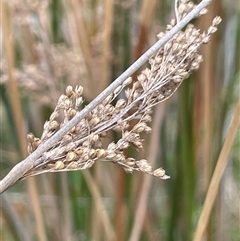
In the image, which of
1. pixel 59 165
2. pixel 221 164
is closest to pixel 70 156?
pixel 59 165

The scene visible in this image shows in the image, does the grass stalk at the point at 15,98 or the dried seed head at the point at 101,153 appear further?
the grass stalk at the point at 15,98

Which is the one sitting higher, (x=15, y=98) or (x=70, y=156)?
(x=15, y=98)

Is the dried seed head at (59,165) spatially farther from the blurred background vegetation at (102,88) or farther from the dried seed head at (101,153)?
the blurred background vegetation at (102,88)

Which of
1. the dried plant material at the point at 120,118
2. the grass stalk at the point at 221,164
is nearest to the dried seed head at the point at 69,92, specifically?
the dried plant material at the point at 120,118

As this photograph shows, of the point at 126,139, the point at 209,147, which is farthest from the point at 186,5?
the point at 209,147

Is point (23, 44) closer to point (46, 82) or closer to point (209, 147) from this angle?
point (46, 82)

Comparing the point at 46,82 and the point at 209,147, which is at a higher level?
the point at 46,82

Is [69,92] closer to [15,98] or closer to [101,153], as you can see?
[101,153]
